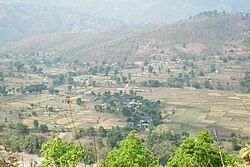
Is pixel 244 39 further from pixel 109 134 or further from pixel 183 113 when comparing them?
pixel 109 134

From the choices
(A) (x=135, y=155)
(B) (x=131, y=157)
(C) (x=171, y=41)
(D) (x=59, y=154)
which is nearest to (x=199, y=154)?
(A) (x=135, y=155)

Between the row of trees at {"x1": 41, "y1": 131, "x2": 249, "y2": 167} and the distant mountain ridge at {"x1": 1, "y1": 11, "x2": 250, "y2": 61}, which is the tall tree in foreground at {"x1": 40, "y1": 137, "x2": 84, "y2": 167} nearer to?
the row of trees at {"x1": 41, "y1": 131, "x2": 249, "y2": 167}

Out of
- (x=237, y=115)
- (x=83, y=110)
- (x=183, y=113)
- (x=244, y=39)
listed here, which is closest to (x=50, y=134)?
(x=83, y=110)

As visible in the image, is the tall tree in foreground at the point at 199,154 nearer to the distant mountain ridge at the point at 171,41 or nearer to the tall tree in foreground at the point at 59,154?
the tall tree in foreground at the point at 59,154

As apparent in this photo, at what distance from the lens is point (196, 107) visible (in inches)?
2589

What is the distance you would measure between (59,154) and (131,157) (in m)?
2.23

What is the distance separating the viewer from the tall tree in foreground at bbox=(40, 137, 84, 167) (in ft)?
43.4

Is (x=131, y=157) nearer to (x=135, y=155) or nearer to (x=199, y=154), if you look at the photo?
(x=135, y=155)

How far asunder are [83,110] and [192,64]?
4748cm

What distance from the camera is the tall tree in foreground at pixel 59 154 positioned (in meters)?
13.2

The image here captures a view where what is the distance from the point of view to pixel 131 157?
48.0ft

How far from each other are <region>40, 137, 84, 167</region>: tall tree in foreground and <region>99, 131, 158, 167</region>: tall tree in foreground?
1.27m

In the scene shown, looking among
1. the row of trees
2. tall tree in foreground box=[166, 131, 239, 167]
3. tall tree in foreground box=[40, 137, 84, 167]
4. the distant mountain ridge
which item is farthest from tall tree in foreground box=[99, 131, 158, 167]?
the distant mountain ridge

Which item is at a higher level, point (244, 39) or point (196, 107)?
point (244, 39)
